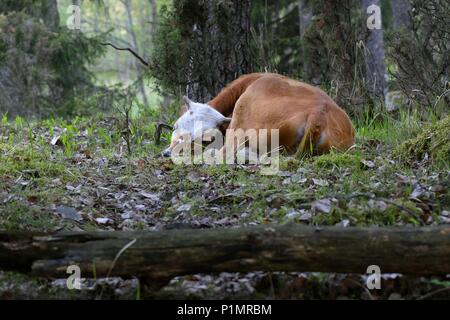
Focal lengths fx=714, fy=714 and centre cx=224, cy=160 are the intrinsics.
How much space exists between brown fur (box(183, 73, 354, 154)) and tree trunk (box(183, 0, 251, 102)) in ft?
5.78

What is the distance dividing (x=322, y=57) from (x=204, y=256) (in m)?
7.57

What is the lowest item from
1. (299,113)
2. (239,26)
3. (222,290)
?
(222,290)

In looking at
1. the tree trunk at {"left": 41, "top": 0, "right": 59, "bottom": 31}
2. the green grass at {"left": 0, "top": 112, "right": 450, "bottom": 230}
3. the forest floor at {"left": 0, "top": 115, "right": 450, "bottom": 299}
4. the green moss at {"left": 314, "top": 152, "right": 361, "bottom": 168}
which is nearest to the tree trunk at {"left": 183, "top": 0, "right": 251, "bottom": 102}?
the green grass at {"left": 0, "top": 112, "right": 450, "bottom": 230}

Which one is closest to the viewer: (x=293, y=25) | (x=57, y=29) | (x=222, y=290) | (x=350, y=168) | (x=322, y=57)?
(x=222, y=290)

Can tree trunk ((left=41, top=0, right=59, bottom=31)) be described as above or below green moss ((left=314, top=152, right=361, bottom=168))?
above

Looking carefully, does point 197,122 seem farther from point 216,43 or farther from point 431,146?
point 431,146

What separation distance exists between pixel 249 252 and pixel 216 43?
6.20m

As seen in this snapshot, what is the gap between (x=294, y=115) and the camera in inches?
268

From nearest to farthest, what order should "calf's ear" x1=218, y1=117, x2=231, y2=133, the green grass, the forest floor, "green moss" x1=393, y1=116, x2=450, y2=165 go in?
A: the forest floor → the green grass → "green moss" x1=393, y1=116, x2=450, y2=165 → "calf's ear" x1=218, y1=117, x2=231, y2=133

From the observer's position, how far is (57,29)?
50.2 feet

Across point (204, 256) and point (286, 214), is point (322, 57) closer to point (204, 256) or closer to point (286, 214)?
point (286, 214)

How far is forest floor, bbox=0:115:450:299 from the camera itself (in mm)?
3871

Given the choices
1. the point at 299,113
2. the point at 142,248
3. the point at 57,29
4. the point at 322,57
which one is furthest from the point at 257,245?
the point at 57,29

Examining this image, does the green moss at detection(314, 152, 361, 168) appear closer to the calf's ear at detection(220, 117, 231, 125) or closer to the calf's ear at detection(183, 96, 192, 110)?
the calf's ear at detection(220, 117, 231, 125)
